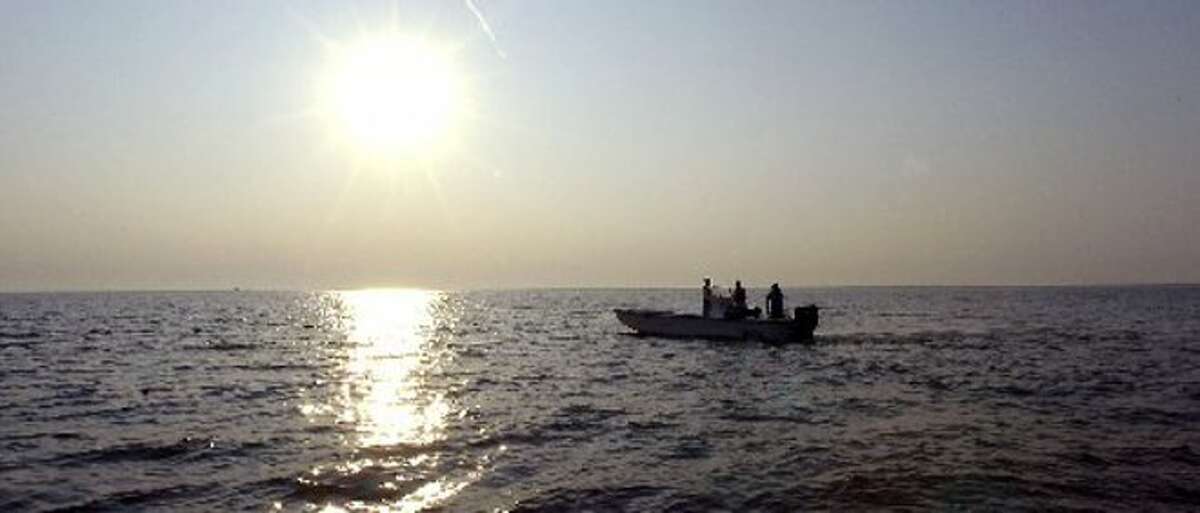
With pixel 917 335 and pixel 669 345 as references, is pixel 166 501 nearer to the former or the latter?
pixel 669 345

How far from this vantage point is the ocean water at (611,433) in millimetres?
14516

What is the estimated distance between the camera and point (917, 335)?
5747 cm

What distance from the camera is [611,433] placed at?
66.7 feet

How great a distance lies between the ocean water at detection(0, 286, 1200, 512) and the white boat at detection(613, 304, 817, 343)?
436cm

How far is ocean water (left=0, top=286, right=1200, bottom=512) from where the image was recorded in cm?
A: 1452

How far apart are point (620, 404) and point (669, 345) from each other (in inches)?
903

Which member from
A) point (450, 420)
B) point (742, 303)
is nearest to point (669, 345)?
point (742, 303)

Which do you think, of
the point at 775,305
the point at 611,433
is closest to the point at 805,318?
the point at 775,305

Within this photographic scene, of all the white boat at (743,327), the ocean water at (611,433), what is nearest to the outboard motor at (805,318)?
the white boat at (743,327)

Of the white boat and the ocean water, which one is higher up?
the white boat

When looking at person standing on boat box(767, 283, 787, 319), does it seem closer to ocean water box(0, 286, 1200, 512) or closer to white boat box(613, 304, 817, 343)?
white boat box(613, 304, 817, 343)

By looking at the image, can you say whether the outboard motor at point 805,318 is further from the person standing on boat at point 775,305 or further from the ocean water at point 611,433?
the ocean water at point 611,433

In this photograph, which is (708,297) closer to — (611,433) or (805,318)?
Result: (805,318)

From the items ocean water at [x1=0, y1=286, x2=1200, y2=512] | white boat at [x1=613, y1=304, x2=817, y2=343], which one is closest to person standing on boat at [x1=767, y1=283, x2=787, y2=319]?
white boat at [x1=613, y1=304, x2=817, y2=343]
